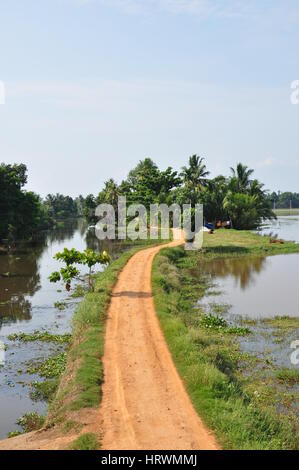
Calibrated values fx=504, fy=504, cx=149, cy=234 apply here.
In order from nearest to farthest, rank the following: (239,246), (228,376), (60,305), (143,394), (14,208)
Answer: (143,394), (228,376), (60,305), (239,246), (14,208)

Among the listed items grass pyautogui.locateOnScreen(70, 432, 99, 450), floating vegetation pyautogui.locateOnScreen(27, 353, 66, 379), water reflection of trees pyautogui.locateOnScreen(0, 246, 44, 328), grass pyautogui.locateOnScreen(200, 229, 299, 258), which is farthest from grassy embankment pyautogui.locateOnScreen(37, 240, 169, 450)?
grass pyautogui.locateOnScreen(200, 229, 299, 258)

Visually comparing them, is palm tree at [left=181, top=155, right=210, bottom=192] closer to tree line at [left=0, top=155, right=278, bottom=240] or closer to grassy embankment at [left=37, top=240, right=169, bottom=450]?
tree line at [left=0, top=155, right=278, bottom=240]

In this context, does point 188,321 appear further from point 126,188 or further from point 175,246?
point 126,188

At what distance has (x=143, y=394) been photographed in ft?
41.3

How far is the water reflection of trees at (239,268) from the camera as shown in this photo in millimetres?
34781

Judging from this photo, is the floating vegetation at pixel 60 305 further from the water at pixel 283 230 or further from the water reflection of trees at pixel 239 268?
the water at pixel 283 230

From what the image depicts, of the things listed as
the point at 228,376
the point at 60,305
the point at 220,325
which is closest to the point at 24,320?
the point at 60,305

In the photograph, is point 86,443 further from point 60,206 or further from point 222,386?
point 60,206

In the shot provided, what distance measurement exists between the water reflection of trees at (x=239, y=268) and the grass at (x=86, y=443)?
22228 mm

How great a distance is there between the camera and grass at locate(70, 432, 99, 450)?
9977 mm

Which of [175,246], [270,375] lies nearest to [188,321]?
[270,375]

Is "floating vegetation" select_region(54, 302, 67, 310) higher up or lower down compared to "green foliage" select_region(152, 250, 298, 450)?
lower down

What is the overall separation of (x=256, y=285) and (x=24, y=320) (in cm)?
1452
